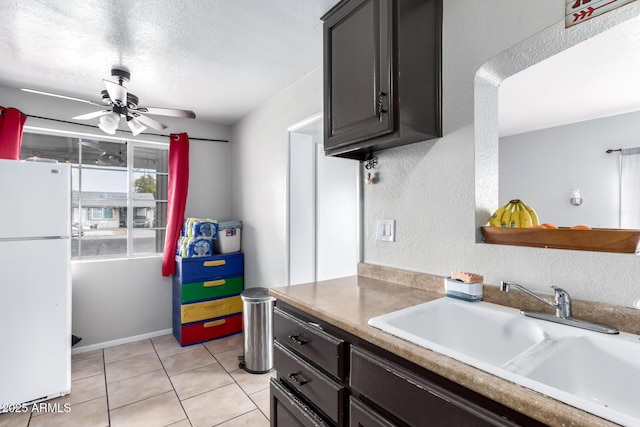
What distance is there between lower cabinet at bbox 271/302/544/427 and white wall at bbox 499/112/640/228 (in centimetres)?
286

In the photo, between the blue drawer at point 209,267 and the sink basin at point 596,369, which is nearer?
the sink basin at point 596,369

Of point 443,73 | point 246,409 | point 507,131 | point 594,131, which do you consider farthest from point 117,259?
point 594,131

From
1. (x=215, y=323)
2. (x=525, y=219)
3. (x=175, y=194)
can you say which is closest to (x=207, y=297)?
(x=215, y=323)

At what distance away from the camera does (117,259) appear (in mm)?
3197

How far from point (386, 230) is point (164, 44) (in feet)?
6.10

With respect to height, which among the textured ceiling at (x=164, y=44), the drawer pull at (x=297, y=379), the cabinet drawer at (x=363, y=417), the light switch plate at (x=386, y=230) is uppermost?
the textured ceiling at (x=164, y=44)

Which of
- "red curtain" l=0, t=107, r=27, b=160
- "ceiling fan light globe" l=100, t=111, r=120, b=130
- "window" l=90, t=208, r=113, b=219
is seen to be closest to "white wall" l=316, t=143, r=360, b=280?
"ceiling fan light globe" l=100, t=111, r=120, b=130

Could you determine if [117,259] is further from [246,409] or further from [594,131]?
[594,131]

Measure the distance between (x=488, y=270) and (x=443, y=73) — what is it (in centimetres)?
89

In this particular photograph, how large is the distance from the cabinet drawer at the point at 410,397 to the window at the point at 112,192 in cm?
328

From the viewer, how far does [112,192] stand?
3291 mm

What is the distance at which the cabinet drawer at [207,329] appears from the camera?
3076 millimetres

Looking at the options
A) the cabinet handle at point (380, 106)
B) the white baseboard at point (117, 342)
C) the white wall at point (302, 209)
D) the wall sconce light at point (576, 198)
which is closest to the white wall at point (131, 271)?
the white baseboard at point (117, 342)

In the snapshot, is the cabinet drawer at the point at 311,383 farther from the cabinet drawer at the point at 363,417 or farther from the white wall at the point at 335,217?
the white wall at the point at 335,217
